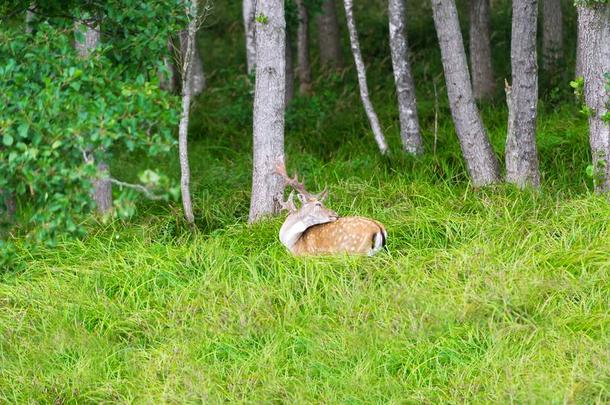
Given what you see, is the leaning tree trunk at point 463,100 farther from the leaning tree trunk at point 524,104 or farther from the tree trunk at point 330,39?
the tree trunk at point 330,39

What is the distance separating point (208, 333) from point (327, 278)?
1045mm

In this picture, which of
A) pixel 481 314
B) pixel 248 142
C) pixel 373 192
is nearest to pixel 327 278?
pixel 481 314

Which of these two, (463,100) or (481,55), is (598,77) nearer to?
(463,100)

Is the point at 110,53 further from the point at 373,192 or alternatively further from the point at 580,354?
the point at 580,354

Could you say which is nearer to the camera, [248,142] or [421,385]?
[421,385]

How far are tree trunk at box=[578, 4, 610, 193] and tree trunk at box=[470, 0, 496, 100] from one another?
4.04 meters

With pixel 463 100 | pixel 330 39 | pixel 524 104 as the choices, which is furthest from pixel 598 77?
pixel 330 39

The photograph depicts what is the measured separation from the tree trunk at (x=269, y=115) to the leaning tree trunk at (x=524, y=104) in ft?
7.18

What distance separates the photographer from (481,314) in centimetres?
771

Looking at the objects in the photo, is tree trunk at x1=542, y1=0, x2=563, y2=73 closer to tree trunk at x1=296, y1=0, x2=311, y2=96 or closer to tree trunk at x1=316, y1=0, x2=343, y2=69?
Answer: tree trunk at x1=296, y1=0, x2=311, y2=96

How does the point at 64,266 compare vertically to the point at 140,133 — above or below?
below

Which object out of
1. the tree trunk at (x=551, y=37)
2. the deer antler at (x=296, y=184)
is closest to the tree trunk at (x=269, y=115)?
the deer antler at (x=296, y=184)

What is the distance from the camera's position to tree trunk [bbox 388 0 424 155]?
37.3 feet

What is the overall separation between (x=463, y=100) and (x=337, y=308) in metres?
3.32
